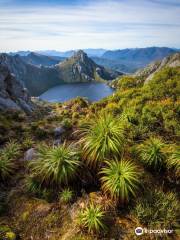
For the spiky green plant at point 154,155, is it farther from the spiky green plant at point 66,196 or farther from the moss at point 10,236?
the moss at point 10,236

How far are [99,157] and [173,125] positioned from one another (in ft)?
24.7

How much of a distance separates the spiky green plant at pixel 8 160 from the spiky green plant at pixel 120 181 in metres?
4.78

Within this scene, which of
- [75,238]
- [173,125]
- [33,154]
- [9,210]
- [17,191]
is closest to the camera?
[75,238]

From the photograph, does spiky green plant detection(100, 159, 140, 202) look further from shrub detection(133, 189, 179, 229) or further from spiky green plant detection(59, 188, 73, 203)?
spiky green plant detection(59, 188, 73, 203)

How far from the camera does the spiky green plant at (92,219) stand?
812 centimetres

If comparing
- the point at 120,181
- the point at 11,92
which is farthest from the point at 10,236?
the point at 11,92

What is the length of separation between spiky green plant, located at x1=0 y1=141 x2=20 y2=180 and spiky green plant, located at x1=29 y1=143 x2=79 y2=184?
1878 mm

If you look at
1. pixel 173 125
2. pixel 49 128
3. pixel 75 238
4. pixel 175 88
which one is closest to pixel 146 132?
pixel 173 125

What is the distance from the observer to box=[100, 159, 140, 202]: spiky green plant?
8.99 meters

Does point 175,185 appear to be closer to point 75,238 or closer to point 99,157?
point 99,157

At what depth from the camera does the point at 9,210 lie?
9672 millimetres

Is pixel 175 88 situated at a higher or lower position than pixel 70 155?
higher

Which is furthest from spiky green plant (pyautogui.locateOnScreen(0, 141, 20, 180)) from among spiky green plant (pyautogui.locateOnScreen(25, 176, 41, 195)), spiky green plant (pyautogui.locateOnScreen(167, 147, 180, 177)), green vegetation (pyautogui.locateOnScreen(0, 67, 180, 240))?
spiky green plant (pyautogui.locateOnScreen(167, 147, 180, 177))

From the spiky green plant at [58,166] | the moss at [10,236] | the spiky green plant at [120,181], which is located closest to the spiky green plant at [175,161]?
the spiky green plant at [120,181]
